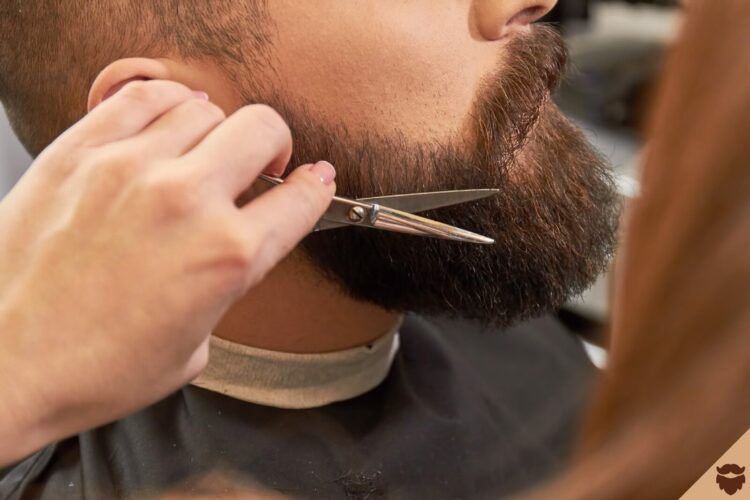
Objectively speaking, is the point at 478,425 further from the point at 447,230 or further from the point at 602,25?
the point at 602,25

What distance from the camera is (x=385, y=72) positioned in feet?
3.40

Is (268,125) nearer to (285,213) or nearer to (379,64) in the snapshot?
(285,213)

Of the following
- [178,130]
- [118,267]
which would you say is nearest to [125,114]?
[178,130]

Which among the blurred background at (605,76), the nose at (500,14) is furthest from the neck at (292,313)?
the blurred background at (605,76)

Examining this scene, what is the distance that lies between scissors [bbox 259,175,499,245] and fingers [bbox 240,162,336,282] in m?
0.04

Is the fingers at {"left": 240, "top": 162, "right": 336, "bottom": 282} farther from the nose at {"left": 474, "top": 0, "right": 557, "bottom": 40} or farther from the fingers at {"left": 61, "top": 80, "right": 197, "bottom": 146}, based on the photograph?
the nose at {"left": 474, "top": 0, "right": 557, "bottom": 40}

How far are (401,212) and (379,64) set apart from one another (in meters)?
0.20

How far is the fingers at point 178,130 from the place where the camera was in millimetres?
791

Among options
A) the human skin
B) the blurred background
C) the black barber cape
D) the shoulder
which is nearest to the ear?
the human skin

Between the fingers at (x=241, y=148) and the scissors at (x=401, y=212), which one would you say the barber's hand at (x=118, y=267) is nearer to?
the fingers at (x=241, y=148)

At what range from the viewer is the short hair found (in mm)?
1017

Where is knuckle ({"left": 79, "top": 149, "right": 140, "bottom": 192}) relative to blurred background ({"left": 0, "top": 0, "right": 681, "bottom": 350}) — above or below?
above

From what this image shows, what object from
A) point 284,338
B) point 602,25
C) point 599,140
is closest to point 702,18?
point 284,338

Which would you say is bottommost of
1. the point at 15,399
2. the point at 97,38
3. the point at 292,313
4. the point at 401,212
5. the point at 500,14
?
the point at 292,313
